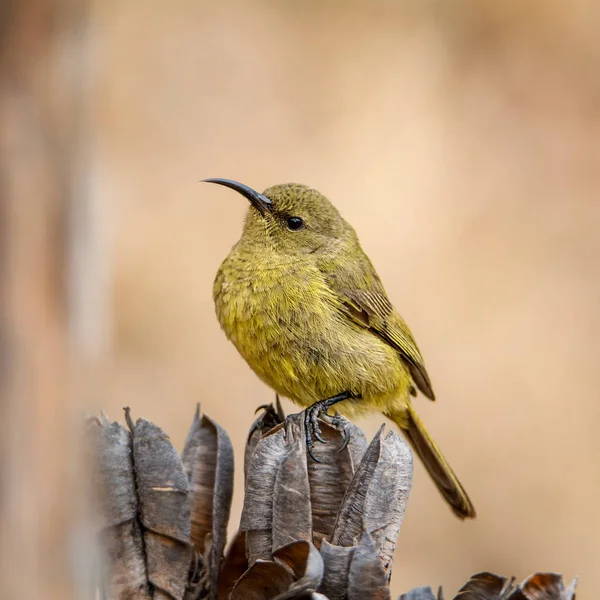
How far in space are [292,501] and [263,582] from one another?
177mm

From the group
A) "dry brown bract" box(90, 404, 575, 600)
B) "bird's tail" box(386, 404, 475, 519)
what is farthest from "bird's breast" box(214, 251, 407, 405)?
"dry brown bract" box(90, 404, 575, 600)

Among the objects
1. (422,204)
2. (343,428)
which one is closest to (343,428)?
(343,428)

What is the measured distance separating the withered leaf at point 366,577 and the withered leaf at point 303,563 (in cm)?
6

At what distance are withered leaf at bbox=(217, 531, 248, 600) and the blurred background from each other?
2453mm

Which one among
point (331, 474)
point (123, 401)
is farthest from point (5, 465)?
point (123, 401)

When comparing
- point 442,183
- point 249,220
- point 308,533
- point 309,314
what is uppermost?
point 442,183

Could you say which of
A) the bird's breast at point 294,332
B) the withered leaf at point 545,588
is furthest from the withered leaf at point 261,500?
the bird's breast at point 294,332

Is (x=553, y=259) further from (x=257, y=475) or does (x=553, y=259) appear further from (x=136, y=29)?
(x=257, y=475)

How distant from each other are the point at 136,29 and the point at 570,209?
2.62 meters

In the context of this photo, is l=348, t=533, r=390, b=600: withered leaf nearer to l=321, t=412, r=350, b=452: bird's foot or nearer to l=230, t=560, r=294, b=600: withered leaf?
l=230, t=560, r=294, b=600: withered leaf

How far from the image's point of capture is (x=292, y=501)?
1973 millimetres

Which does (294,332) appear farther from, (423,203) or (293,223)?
(423,203)

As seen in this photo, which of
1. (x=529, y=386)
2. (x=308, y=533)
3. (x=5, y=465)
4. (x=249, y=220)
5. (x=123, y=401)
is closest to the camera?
(x=5, y=465)

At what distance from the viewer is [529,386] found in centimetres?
523
